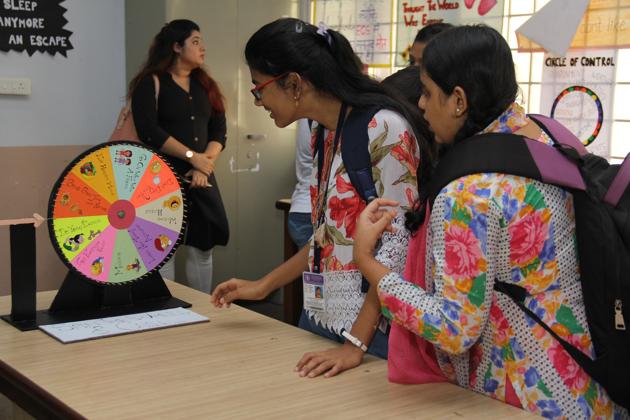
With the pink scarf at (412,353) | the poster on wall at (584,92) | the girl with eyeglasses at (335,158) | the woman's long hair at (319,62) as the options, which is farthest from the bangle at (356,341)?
the poster on wall at (584,92)

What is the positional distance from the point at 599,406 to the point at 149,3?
3762 millimetres

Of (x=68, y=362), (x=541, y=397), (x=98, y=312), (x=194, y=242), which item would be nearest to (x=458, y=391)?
(x=541, y=397)

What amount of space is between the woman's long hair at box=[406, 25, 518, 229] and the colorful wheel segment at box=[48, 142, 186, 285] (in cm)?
93

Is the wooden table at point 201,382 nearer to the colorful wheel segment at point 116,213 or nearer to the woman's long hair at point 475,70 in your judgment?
the colorful wheel segment at point 116,213

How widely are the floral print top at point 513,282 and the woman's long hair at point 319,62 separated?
43 cm

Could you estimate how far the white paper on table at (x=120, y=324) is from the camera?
1939 millimetres

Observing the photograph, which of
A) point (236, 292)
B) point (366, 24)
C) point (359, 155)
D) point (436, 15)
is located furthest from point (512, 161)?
point (366, 24)

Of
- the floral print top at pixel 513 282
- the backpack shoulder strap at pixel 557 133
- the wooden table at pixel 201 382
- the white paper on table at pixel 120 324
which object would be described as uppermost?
the backpack shoulder strap at pixel 557 133

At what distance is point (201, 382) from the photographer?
1.64m

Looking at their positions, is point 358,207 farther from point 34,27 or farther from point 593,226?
point 34,27

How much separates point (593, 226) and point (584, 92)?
2376 millimetres

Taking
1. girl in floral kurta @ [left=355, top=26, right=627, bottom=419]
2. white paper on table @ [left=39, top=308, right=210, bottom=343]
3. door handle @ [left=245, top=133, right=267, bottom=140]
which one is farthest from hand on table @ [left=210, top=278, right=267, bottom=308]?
door handle @ [left=245, top=133, right=267, bottom=140]

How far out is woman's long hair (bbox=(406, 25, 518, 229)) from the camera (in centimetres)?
143

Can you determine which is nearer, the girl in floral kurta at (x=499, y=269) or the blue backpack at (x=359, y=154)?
the girl in floral kurta at (x=499, y=269)
